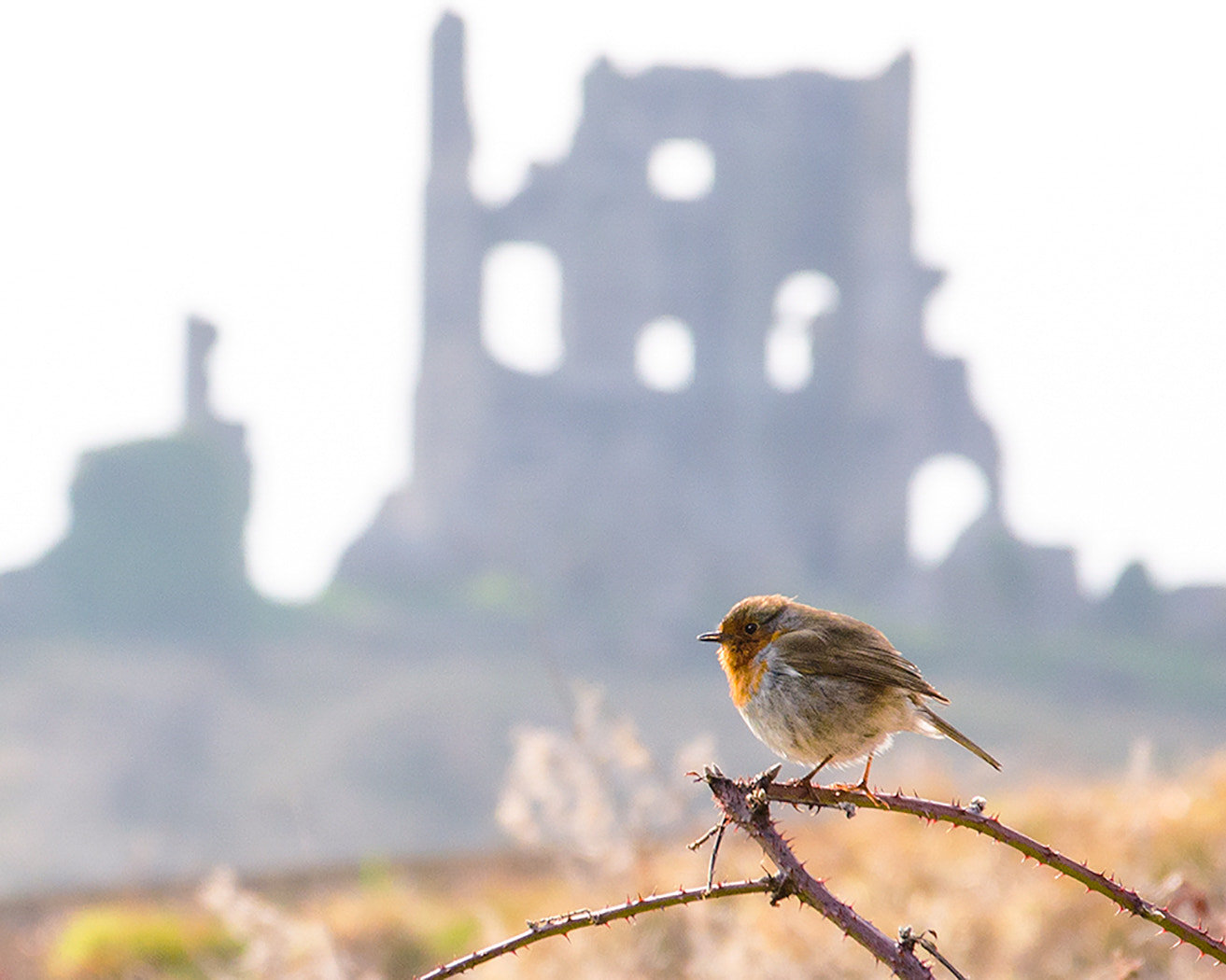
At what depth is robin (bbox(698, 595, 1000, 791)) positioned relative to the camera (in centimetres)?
186

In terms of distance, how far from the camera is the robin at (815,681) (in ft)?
6.09

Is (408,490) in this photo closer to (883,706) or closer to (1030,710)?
(1030,710)

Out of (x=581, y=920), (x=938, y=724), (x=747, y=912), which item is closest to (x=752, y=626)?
(x=938, y=724)

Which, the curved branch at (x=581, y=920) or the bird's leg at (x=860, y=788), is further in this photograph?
the bird's leg at (x=860, y=788)

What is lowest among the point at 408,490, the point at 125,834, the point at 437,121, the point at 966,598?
the point at 125,834

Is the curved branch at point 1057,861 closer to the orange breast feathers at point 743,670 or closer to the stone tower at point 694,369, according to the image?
the orange breast feathers at point 743,670

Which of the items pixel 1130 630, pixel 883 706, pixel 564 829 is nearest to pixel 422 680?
pixel 1130 630

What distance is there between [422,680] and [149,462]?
11306 millimetres

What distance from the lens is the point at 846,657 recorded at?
6.16 feet

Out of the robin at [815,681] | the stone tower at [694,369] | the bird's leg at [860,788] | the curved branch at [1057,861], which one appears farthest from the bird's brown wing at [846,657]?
the stone tower at [694,369]

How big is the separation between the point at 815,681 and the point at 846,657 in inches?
2.5

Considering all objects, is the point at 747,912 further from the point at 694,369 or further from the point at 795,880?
the point at 694,369

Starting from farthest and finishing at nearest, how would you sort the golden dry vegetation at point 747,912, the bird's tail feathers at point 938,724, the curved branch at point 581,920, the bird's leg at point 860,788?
1. the golden dry vegetation at point 747,912
2. the bird's tail feathers at point 938,724
3. the bird's leg at point 860,788
4. the curved branch at point 581,920

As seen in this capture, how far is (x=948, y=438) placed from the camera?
139 feet
